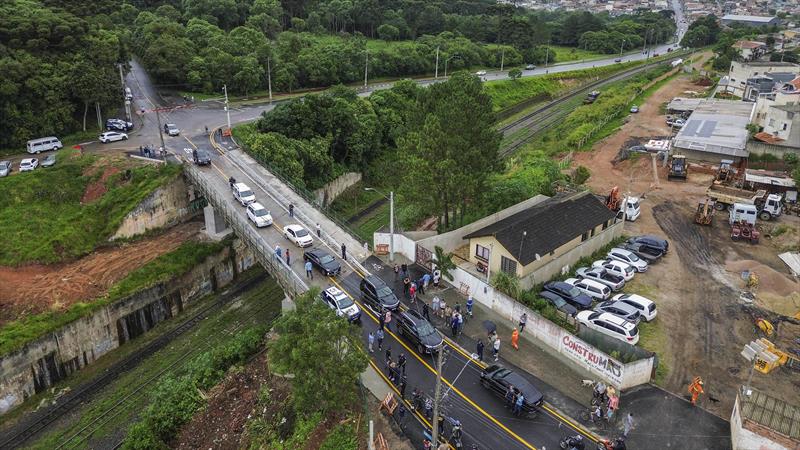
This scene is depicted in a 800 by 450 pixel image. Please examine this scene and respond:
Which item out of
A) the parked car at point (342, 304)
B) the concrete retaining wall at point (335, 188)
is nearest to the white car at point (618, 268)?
the parked car at point (342, 304)

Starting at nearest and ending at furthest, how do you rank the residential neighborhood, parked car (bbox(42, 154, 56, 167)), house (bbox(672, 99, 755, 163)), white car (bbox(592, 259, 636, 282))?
1. the residential neighborhood
2. white car (bbox(592, 259, 636, 282))
3. parked car (bbox(42, 154, 56, 167))
4. house (bbox(672, 99, 755, 163))

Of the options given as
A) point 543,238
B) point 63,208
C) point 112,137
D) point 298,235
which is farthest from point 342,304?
point 112,137

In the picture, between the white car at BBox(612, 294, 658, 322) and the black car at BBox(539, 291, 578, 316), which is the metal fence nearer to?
the black car at BBox(539, 291, 578, 316)

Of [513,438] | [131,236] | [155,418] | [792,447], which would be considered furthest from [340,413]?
[131,236]

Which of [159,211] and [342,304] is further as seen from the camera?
[159,211]

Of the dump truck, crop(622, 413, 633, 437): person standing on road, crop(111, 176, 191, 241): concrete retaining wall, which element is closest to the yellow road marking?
crop(622, 413, 633, 437): person standing on road

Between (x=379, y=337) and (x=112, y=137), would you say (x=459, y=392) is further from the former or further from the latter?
(x=112, y=137)

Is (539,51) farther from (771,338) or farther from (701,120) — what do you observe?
(771,338)
